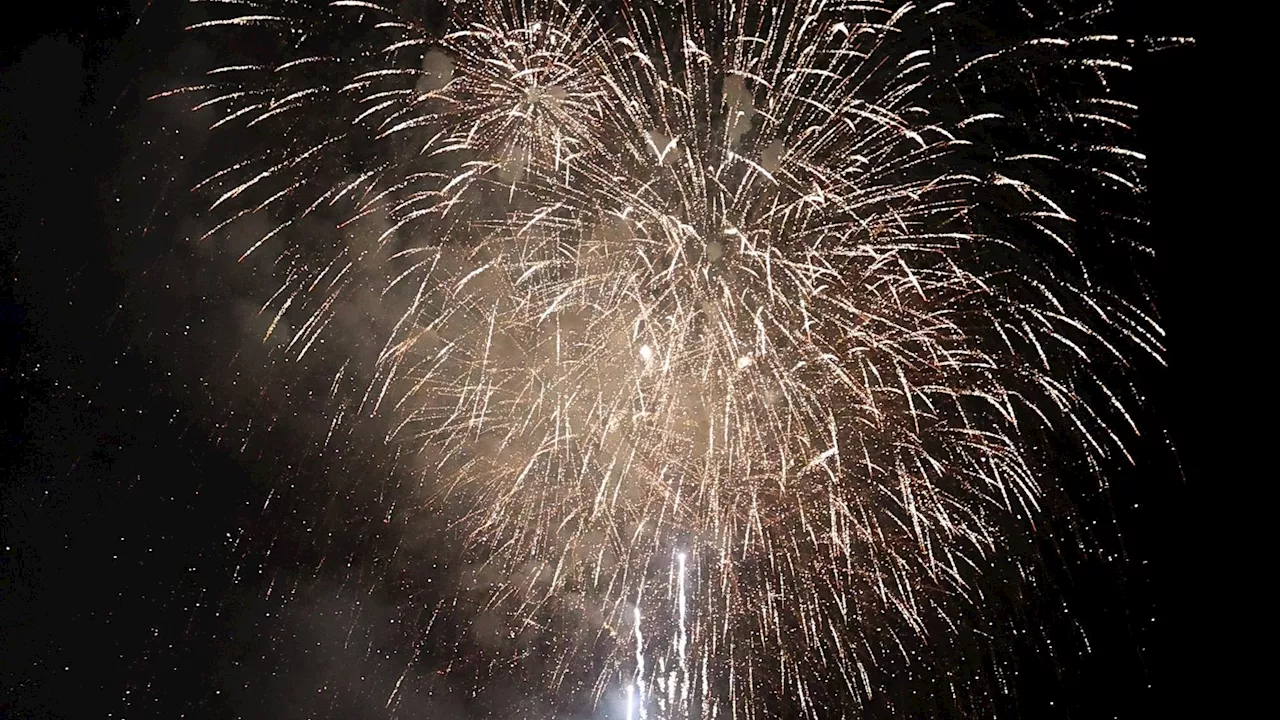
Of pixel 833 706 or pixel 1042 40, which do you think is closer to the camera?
pixel 1042 40

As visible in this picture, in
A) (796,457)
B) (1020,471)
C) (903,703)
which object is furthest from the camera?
(903,703)

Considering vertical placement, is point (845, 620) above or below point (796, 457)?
below

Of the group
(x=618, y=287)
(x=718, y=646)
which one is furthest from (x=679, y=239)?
(x=718, y=646)

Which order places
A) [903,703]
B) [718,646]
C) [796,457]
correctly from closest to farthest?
[796,457] → [718,646] → [903,703]

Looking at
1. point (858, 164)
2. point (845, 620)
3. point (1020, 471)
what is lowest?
point (845, 620)

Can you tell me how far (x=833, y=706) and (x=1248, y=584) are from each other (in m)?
9.67

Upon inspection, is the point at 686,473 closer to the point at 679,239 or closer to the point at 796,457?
the point at 796,457

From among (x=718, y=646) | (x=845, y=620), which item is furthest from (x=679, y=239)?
(x=718, y=646)

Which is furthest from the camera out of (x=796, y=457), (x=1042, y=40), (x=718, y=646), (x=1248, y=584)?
(x=718, y=646)

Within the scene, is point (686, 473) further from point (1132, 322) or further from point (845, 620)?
point (1132, 322)

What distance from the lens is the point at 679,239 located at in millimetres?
8430

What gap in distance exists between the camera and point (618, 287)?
8516 millimetres

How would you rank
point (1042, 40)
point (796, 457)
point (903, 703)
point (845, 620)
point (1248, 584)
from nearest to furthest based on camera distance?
point (1248, 584) → point (1042, 40) → point (796, 457) → point (845, 620) → point (903, 703)

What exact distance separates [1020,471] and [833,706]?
5.94 meters
